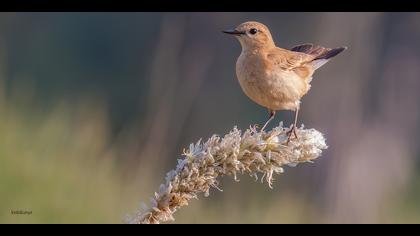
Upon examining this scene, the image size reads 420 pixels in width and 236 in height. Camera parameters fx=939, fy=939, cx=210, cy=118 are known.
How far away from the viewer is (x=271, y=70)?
229 inches

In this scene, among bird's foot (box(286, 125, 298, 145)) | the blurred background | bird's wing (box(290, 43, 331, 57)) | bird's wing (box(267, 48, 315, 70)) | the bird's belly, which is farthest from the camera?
bird's wing (box(290, 43, 331, 57))

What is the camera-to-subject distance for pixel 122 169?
602 centimetres

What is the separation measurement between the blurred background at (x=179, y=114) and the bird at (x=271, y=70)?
2.75 feet

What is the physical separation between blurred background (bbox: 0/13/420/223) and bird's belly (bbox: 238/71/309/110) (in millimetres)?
833

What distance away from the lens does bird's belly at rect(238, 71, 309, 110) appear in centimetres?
566

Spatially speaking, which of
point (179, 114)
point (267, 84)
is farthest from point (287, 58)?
point (179, 114)

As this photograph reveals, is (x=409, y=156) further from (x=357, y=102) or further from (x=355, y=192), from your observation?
(x=357, y=102)

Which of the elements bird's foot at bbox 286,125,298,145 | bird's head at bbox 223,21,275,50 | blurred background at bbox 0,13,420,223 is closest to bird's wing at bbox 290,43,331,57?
bird's head at bbox 223,21,275,50

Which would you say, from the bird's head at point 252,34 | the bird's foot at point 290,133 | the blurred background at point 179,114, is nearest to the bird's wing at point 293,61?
the bird's head at point 252,34

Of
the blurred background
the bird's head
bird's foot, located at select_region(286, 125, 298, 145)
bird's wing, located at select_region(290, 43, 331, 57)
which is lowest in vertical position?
the blurred background

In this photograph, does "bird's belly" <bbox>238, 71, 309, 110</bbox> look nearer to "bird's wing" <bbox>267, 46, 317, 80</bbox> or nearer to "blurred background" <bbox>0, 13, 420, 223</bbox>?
"bird's wing" <bbox>267, 46, 317, 80</bbox>

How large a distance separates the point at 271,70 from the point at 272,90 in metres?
0.19

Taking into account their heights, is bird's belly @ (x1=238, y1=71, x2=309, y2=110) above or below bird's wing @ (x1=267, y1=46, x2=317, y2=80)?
below

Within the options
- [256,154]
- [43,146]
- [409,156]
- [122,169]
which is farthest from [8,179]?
[409,156]
